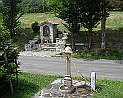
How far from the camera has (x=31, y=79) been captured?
2169cm

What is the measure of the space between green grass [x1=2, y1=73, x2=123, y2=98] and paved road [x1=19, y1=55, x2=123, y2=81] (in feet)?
5.85

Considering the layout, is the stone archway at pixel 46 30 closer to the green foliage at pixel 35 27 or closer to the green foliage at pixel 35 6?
the green foliage at pixel 35 27

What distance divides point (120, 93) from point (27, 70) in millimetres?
9940

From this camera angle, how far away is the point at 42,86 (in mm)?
19734

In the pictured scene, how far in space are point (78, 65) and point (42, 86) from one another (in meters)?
7.74

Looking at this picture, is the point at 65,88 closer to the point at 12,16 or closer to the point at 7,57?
the point at 7,57

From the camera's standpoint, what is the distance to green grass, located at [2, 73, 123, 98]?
18.1m

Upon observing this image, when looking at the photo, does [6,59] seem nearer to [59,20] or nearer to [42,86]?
[42,86]

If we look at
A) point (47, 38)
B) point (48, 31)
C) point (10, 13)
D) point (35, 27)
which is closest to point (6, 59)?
point (10, 13)

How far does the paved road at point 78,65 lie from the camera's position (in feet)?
78.0

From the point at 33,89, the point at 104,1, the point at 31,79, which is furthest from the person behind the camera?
the point at 104,1

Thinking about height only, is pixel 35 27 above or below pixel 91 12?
below

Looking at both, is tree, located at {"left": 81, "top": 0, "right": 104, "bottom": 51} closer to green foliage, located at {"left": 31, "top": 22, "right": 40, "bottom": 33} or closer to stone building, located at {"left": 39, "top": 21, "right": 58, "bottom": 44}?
stone building, located at {"left": 39, "top": 21, "right": 58, "bottom": 44}

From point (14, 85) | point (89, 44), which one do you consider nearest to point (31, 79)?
point (14, 85)
